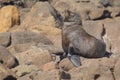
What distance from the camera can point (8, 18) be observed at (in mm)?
15023

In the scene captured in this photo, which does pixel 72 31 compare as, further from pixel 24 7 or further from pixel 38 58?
pixel 24 7

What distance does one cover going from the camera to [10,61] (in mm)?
9711

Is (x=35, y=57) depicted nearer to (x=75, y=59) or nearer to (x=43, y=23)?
(x=75, y=59)

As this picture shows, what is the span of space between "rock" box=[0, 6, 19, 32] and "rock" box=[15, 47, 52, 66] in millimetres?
4654

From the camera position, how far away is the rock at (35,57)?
32.1 ft

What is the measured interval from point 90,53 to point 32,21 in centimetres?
404

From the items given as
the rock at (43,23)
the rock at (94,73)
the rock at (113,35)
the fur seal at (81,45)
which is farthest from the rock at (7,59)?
the rock at (113,35)

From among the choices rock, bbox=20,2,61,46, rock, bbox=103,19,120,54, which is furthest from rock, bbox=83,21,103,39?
rock, bbox=20,2,61,46

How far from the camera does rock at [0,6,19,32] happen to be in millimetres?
A: 14805

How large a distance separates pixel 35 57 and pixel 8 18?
5.44 m

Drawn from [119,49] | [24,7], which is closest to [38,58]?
[119,49]

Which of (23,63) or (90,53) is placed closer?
(23,63)

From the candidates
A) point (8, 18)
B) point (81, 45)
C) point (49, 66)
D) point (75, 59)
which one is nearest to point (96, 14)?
point (8, 18)

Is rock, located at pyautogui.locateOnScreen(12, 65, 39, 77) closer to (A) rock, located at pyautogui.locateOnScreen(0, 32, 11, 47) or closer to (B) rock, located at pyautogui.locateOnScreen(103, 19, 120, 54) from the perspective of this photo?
(A) rock, located at pyautogui.locateOnScreen(0, 32, 11, 47)
